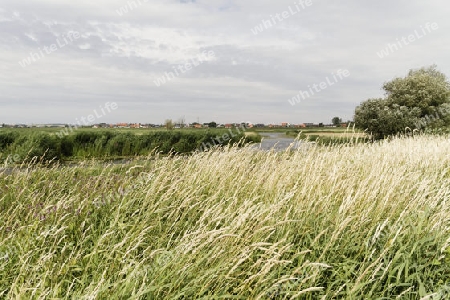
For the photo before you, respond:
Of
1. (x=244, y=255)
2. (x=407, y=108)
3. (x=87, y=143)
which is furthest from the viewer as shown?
(x=407, y=108)

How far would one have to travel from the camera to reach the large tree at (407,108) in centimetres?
3080

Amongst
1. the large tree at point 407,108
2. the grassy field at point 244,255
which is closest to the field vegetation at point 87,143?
the grassy field at point 244,255

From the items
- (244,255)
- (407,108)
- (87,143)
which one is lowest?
(407,108)

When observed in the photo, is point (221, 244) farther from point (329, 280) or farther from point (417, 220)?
point (417, 220)

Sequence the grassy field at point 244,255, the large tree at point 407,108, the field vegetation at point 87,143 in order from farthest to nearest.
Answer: the large tree at point 407,108
the field vegetation at point 87,143
the grassy field at point 244,255

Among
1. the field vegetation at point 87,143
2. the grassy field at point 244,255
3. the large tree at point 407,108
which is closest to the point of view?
the grassy field at point 244,255

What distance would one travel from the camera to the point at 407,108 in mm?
31359

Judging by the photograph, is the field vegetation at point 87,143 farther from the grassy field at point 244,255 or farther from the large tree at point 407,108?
the large tree at point 407,108

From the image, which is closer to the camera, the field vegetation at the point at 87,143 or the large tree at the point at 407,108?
the field vegetation at the point at 87,143

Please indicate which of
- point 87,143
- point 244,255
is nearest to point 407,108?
point 87,143

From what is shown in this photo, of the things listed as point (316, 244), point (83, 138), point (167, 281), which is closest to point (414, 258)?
point (316, 244)

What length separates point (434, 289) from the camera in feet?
10.5

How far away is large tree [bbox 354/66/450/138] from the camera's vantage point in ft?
101

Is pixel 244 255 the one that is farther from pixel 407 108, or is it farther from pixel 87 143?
pixel 407 108
